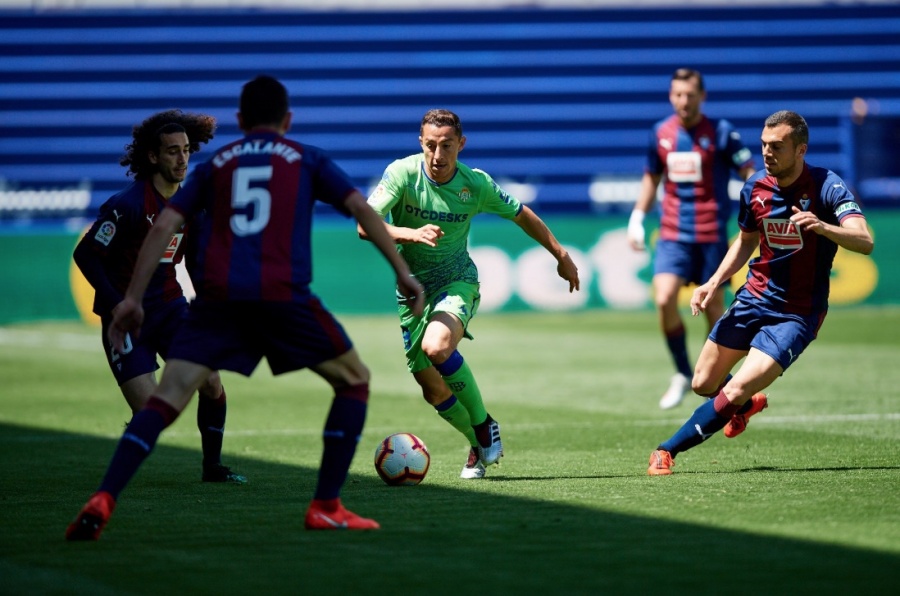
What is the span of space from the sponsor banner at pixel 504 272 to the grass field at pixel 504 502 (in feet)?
27.3

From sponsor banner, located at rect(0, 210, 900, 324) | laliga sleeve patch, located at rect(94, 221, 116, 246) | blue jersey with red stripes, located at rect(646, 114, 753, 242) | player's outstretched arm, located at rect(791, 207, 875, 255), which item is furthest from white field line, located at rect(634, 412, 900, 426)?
sponsor banner, located at rect(0, 210, 900, 324)

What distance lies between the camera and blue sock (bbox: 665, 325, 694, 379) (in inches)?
457

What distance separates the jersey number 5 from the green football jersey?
6.75 ft

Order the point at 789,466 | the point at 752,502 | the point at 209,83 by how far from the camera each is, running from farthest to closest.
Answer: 1. the point at 209,83
2. the point at 789,466
3. the point at 752,502

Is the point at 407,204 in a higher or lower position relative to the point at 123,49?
lower

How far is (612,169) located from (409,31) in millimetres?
5838

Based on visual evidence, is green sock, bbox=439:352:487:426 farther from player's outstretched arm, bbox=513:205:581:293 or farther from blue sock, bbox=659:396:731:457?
blue sock, bbox=659:396:731:457

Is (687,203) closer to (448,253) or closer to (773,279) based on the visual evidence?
(773,279)

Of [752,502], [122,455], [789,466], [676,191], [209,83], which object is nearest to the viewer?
[122,455]

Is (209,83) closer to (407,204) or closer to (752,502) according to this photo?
(407,204)

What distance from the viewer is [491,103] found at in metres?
32.8

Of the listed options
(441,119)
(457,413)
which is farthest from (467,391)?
(441,119)

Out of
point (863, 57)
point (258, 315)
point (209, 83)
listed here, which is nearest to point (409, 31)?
point (209, 83)

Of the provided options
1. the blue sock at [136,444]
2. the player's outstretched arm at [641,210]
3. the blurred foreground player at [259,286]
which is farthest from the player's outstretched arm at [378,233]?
the player's outstretched arm at [641,210]
